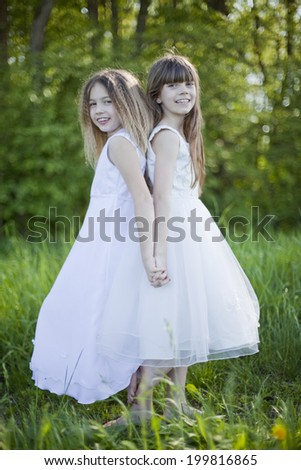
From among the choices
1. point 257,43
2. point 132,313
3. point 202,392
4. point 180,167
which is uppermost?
point 257,43

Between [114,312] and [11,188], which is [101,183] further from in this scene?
[11,188]

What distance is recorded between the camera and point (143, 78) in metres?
6.05

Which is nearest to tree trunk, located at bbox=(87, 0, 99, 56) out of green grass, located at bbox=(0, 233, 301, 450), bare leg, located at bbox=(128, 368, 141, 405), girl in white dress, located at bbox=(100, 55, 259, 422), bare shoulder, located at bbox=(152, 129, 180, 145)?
green grass, located at bbox=(0, 233, 301, 450)

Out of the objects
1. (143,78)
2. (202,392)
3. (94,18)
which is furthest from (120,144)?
(94,18)

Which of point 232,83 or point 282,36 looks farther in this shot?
point 282,36

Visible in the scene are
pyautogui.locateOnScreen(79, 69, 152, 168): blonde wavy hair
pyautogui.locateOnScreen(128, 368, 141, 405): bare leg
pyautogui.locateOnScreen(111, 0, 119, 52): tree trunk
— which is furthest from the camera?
pyautogui.locateOnScreen(111, 0, 119, 52): tree trunk

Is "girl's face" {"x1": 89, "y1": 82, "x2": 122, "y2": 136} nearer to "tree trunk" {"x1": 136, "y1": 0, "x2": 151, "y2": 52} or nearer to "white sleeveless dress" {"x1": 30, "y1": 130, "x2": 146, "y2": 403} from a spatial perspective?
"white sleeveless dress" {"x1": 30, "y1": 130, "x2": 146, "y2": 403}

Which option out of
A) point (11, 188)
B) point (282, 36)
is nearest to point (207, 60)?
point (282, 36)

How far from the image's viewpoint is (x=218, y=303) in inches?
99.7

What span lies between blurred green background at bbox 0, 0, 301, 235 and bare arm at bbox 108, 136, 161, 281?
3687 mm

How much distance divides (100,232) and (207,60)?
465 cm

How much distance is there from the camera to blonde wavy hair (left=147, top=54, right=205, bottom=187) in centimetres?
253

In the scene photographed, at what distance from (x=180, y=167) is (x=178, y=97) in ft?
0.93

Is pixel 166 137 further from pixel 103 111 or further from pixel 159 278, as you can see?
pixel 159 278
